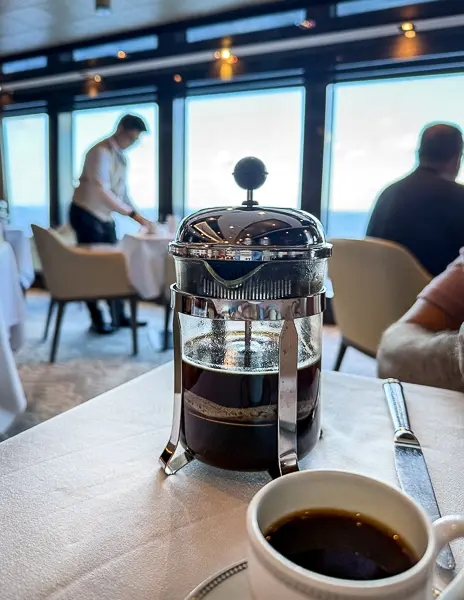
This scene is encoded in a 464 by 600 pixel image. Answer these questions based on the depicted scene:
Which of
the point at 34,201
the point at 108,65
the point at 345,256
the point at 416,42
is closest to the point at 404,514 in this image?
the point at 345,256

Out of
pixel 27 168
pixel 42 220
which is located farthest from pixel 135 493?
pixel 27 168

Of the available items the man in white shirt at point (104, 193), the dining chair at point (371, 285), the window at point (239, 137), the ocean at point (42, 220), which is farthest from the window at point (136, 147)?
the dining chair at point (371, 285)

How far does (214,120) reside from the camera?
4.62 meters

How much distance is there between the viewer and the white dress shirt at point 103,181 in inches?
131

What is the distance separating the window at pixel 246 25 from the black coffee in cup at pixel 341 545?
3861 mm

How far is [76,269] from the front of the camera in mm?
2861

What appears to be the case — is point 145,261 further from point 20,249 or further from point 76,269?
point 20,249

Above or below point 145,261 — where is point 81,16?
above

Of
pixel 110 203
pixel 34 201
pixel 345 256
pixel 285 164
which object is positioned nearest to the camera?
pixel 345 256

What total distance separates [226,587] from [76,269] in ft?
8.92

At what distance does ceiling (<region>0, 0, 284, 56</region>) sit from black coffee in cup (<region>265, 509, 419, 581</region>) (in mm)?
3883

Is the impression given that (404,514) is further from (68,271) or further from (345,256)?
(68,271)

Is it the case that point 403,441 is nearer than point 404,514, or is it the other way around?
point 404,514

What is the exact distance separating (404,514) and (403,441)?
0.24 meters
